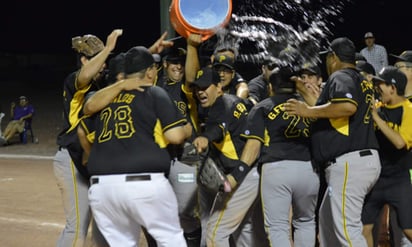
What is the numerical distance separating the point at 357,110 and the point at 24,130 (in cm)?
1532

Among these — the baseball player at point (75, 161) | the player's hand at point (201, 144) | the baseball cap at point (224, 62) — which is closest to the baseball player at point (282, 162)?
the player's hand at point (201, 144)

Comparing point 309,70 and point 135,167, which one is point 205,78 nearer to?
point 309,70

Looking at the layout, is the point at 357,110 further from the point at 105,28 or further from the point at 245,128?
the point at 105,28

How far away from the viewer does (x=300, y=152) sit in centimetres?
576

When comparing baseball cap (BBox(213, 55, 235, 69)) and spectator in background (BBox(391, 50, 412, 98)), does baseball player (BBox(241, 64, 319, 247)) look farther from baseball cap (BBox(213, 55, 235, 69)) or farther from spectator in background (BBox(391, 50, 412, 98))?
spectator in background (BBox(391, 50, 412, 98))

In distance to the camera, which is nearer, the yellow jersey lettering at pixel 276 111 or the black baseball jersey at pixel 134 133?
the black baseball jersey at pixel 134 133

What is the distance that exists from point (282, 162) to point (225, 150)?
518mm

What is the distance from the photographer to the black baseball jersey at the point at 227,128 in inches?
223

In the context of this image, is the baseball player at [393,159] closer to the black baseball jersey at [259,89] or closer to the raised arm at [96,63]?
the black baseball jersey at [259,89]

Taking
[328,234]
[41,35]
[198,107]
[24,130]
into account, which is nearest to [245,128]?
[198,107]

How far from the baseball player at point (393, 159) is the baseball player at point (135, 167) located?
6.33ft

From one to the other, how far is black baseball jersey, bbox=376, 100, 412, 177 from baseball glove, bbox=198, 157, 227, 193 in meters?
1.47

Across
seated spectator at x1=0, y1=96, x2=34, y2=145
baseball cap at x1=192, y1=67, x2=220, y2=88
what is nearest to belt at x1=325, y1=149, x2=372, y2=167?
baseball cap at x1=192, y1=67, x2=220, y2=88

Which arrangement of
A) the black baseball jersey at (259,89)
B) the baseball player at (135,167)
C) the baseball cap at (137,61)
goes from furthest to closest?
the black baseball jersey at (259,89)
the baseball cap at (137,61)
the baseball player at (135,167)
